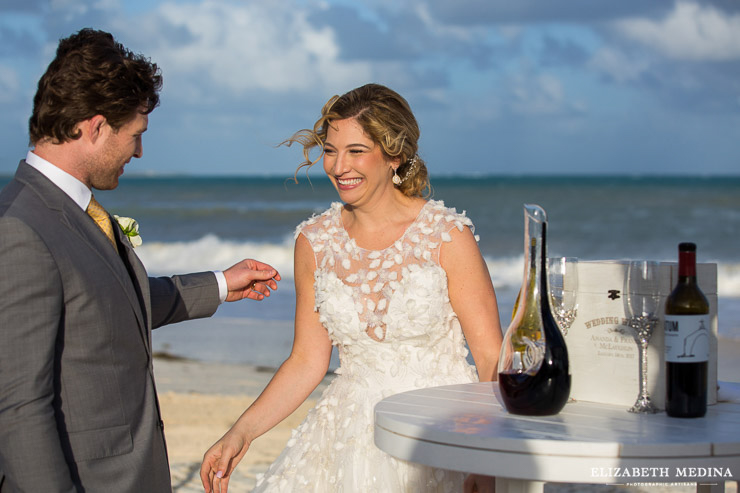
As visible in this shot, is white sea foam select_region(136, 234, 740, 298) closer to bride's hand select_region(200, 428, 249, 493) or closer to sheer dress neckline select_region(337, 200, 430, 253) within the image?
sheer dress neckline select_region(337, 200, 430, 253)

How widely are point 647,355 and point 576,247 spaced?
18.8 m

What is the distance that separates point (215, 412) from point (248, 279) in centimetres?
370

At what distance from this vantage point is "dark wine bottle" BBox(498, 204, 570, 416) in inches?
80.1

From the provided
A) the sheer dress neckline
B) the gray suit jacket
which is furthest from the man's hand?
the gray suit jacket

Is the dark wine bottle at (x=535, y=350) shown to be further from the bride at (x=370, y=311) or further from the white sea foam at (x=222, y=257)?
the white sea foam at (x=222, y=257)

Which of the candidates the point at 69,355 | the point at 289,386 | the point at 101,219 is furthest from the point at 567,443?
the point at 289,386

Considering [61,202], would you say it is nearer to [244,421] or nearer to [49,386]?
[49,386]

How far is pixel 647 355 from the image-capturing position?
2.07 meters

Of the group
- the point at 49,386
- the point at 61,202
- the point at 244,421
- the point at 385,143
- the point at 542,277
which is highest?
the point at 385,143

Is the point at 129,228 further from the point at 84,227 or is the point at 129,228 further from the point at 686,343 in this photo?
the point at 686,343

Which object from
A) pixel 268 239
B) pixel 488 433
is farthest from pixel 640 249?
pixel 488 433

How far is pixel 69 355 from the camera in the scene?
199cm

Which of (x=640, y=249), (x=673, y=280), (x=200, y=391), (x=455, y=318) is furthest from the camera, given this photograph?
(x=640, y=249)

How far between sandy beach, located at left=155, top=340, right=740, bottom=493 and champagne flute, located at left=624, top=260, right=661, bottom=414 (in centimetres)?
265
